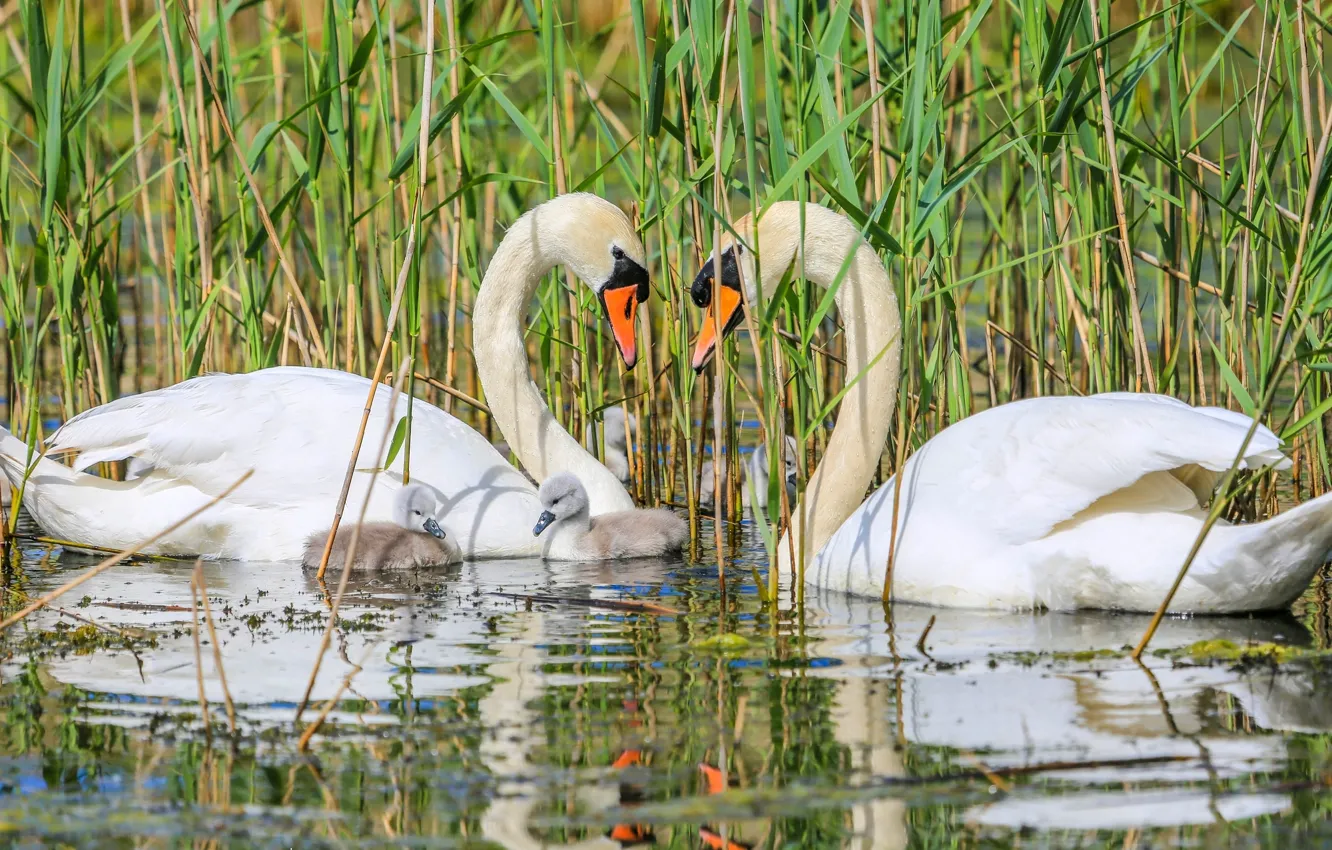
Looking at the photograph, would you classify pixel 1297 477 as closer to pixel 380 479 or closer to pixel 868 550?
pixel 868 550

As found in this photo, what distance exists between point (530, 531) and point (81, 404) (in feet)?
7.43

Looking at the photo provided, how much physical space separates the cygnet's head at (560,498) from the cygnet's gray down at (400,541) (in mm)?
365

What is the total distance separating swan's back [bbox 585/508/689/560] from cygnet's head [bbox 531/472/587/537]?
0.13 m

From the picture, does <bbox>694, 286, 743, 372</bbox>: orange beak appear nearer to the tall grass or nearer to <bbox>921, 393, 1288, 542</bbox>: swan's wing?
the tall grass

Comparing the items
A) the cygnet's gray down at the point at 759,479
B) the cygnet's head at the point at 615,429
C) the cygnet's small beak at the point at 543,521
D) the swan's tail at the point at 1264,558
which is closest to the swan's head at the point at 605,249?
the cygnet's small beak at the point at 543,521

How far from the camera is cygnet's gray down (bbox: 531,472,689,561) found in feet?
22.9

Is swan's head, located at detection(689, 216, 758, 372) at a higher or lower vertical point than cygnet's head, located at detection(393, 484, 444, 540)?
higher

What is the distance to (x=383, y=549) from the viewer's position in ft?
22.0

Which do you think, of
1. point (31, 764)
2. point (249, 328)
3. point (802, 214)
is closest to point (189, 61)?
point (249, 328)

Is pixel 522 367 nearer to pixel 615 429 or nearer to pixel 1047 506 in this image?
pixel 615 429

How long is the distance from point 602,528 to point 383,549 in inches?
32.8

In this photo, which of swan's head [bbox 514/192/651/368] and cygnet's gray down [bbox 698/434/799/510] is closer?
swan's head [bbox 514/192/651/368]

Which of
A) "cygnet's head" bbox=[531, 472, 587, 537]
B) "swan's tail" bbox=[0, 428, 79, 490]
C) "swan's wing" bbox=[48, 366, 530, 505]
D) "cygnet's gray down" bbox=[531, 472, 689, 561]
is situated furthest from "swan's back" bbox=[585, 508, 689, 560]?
"swan's tail" bbox=[0, 428, 79, 490]

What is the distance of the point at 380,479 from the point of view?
712cm
